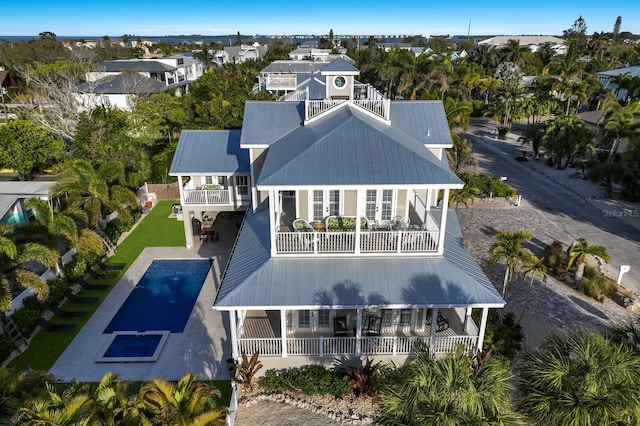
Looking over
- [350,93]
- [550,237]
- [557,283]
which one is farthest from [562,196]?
[350,93]

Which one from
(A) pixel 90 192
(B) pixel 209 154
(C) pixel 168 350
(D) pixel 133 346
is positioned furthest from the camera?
(B) pixel 209 154

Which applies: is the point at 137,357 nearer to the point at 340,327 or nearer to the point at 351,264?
the point at 340,327

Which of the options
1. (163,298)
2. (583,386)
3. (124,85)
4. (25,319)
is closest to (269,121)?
(163,298)


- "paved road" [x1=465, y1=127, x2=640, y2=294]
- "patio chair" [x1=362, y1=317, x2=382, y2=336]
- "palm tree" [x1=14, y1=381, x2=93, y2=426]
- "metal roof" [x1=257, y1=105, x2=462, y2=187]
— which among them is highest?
"metal roof" [x1=257, y1=105, x2=462, y2=187]

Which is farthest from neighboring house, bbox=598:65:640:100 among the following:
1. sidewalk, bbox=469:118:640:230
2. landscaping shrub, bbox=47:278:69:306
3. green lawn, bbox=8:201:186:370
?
landscaping shrub, bbox=47:278:69:306

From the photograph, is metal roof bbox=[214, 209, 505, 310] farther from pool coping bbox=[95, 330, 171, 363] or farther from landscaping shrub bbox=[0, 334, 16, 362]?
landscaping shrub bbox=[0, 334, 16, 362]
